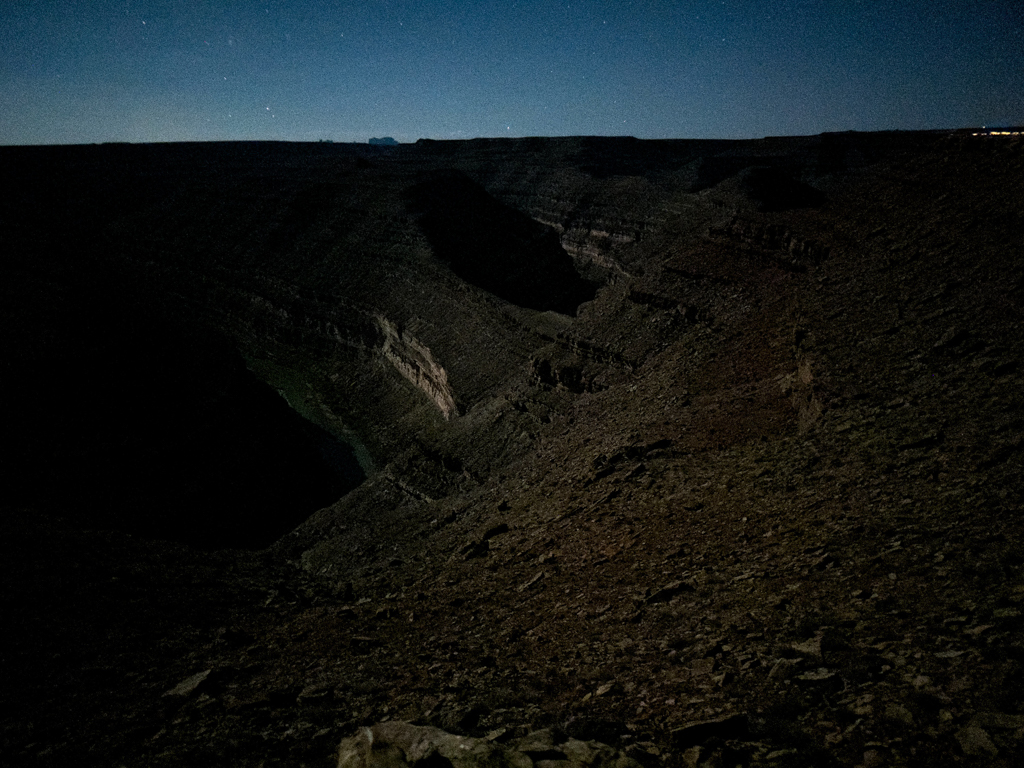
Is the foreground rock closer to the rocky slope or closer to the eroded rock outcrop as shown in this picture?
A: the rocky slope

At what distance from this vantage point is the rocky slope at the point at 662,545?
5809 mm

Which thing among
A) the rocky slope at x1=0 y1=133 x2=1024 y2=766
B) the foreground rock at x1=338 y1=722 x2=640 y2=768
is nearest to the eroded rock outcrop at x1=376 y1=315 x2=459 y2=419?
the rocky slope at x1=0 y1=133 x2=1024 y2=766

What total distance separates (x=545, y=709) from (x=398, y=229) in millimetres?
51867

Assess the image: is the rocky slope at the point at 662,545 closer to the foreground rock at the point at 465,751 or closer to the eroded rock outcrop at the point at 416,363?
the foreground rock at the point at 465,751

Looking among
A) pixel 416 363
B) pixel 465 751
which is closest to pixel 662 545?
pixel 465 751

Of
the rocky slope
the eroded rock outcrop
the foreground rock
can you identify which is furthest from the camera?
the eroded rock outcrop

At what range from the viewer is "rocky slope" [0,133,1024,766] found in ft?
19.1

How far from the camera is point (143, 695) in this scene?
28.5 ft

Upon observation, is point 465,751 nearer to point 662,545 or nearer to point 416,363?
point 662,545

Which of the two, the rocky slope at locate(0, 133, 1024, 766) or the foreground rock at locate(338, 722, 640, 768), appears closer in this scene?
the foreground rock at locate(338, 722, 640, 768)

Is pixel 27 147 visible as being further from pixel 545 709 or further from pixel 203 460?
pixel 545 709

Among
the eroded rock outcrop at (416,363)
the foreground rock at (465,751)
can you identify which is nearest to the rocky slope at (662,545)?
the foreground rock at (465,751)

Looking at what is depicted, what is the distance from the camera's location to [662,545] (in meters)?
9.87

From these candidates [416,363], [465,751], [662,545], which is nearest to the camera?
[465,751]
